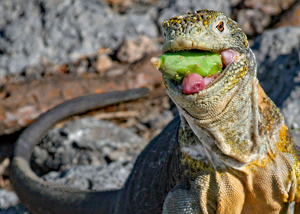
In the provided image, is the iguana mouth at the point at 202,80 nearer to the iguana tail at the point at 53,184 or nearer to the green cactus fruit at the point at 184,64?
the green cactus fruit at the point at 184,64

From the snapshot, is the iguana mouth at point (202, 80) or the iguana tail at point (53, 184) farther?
the iguana tail at point (53, 184)

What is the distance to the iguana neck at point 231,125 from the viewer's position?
223cm

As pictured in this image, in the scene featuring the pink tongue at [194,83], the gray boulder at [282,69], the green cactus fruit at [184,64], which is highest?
the green cactus fruit at [184,64]

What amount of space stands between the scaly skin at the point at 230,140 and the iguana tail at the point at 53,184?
4.25 ft

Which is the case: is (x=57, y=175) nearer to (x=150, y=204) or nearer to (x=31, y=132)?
(x=31, y=132)

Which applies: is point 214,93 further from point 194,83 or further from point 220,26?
point 220,26

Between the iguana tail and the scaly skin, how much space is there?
130cm

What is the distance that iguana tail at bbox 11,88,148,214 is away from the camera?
3.88 m

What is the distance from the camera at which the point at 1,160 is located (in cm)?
562

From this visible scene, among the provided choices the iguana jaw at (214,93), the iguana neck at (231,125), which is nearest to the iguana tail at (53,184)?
the iguana neck at (231,125)

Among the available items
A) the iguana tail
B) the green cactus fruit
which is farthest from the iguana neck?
the iguana tail

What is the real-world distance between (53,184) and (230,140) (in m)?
2.32

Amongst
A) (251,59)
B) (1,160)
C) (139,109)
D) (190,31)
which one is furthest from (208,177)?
(1,160)

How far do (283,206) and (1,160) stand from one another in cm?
404
